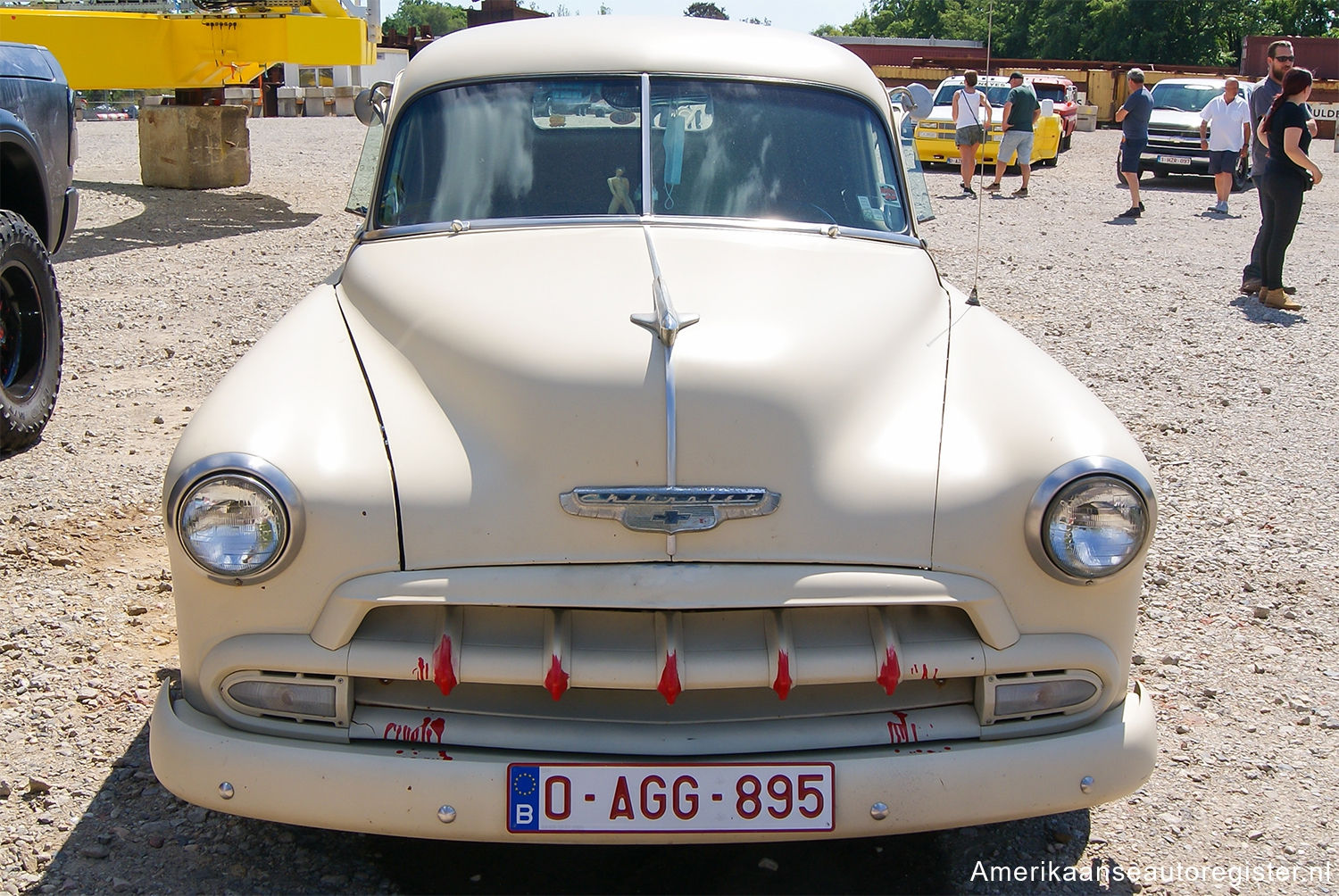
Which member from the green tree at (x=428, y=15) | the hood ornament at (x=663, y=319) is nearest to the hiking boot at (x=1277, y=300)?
the hood ornament at (x=663, y=319)

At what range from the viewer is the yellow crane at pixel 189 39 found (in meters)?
12.7

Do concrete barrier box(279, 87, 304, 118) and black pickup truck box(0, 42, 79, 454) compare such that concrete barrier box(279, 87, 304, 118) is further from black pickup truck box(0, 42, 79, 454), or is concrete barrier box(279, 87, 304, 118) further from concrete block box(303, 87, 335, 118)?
black pickup truck box(0, 42, 79, 454)

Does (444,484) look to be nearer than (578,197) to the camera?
Yes

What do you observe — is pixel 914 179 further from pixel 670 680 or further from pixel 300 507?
pixel 300 507

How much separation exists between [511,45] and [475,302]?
142 cm

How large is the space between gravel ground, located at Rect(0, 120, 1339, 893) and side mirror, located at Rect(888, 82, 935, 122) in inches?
77.8

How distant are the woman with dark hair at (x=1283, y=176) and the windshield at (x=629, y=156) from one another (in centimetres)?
648

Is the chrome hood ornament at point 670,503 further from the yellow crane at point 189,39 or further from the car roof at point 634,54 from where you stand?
the yellow crane at point 189,39

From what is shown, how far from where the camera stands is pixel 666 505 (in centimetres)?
249

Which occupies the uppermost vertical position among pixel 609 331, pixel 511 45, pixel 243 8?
pixel 243 8

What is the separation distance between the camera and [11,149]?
20.2 feet

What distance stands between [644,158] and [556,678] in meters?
1.93

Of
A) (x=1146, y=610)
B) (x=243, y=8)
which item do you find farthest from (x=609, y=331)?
(x=243, y=8)

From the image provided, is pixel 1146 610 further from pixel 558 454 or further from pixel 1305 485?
pixel 558 454
